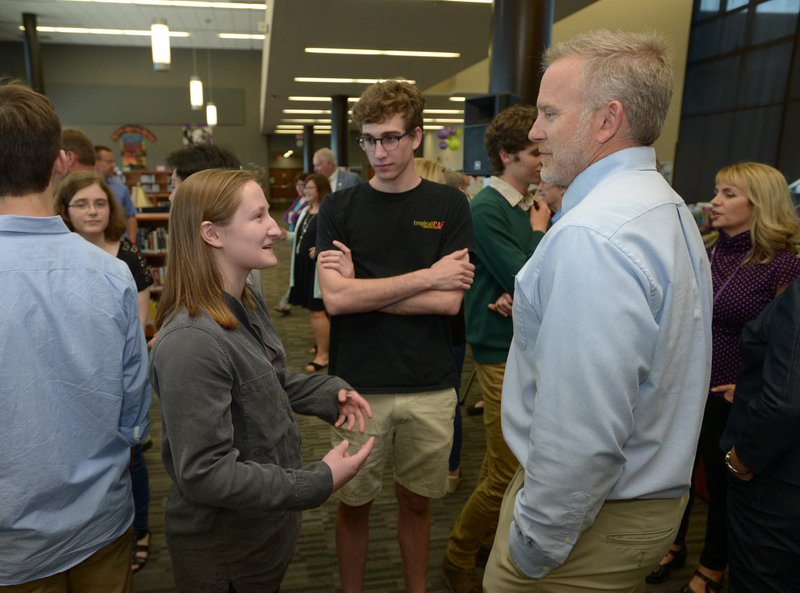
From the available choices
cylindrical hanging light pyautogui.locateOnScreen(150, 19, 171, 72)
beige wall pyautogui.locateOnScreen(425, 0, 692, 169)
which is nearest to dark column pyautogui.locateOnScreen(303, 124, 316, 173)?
beige wall pyautogui.locateOnScreen(425, 0, 692, 169)

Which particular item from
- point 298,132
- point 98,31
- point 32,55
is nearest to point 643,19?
point 32,55

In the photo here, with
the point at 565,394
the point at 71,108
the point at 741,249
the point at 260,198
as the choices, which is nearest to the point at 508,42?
the point at 741,249

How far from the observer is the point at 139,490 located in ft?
7.89

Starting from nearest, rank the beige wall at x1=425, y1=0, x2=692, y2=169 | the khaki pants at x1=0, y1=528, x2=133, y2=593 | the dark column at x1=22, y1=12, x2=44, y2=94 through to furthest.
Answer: the khaki pants at x1=0, y1=528, x2=133, y2=593 < the beige wall at x1=425, y1=0, x2=692, y2=169 < the dark column at x1=22, y1=12, x2=44, y2=94

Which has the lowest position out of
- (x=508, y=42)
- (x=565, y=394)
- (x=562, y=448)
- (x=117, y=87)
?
(x=562, y=448)

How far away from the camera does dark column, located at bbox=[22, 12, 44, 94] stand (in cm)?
1384

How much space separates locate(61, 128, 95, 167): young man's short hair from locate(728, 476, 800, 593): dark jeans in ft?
11.0

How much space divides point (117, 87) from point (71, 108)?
1.72 m

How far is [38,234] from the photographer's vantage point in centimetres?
122

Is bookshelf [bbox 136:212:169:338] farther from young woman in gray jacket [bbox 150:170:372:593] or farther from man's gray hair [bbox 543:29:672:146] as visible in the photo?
man's gray hair [bbox 543:29:672:146]

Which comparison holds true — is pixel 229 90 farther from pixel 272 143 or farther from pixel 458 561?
pixel 458 561

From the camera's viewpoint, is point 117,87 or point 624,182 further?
point 117,87

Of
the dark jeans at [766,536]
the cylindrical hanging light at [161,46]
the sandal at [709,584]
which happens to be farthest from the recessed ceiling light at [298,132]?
the dark jeans at [766,536]

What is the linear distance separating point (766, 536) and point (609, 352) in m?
1.04
